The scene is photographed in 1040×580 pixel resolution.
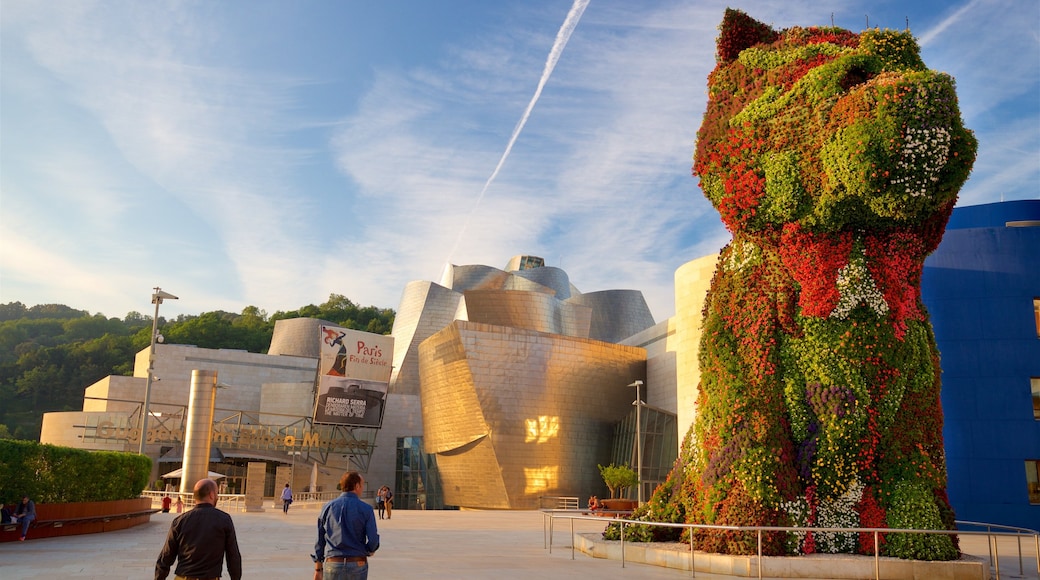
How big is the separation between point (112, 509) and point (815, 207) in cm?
1971

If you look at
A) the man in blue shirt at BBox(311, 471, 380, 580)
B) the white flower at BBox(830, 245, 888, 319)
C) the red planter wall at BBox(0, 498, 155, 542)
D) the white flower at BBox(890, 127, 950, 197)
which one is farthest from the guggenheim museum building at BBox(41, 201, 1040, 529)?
the man in blue shirt at BBox(311, 471, 380, 580)

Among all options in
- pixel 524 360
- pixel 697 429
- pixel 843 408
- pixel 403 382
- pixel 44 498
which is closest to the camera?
pixel 843 408

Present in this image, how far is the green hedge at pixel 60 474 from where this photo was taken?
18078 millimetres

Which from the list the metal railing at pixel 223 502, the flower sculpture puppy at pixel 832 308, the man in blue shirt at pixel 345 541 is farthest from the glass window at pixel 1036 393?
the metal railing at pixel 223 502

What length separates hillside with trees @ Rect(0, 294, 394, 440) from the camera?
99312mm

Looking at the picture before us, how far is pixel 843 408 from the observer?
496 inches

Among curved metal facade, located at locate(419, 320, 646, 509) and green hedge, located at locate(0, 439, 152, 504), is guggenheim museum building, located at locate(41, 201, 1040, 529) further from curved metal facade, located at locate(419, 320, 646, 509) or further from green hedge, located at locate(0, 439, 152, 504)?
green hedge, located at locate(0, 439, 152, 504)

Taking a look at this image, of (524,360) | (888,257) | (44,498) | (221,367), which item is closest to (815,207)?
(888,257)

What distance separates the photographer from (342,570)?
643 cm

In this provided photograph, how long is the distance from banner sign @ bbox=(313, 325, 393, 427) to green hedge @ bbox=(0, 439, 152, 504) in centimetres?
2595

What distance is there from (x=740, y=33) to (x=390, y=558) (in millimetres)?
11643

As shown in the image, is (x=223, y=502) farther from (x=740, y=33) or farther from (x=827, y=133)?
(x=827, y=133)

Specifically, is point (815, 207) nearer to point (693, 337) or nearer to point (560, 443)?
point (693, 337)

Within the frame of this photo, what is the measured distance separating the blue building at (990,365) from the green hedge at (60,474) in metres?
24.2
